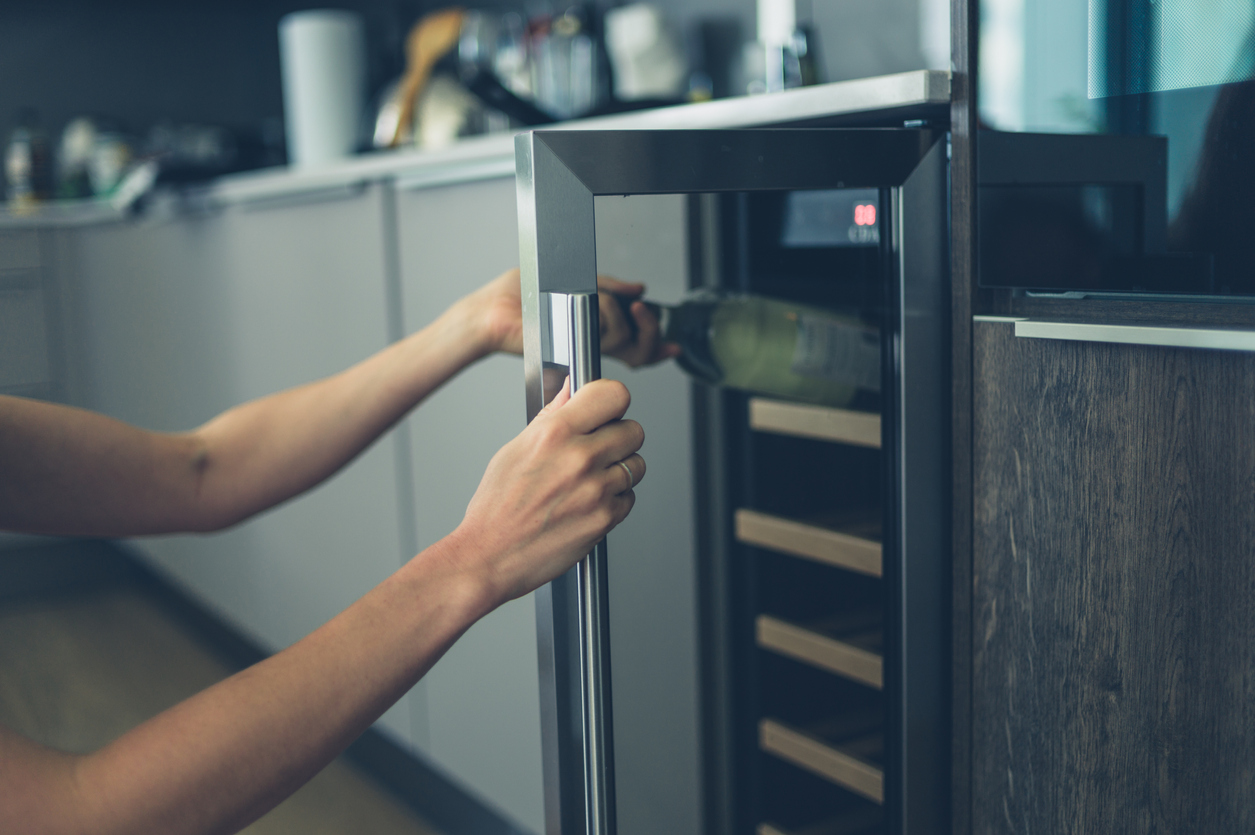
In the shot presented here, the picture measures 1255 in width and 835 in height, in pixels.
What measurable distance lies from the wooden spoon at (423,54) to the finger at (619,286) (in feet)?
3.96

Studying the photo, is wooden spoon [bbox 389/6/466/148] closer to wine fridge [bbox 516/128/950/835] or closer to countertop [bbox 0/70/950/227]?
countertop [bbox 0/70/950/227]

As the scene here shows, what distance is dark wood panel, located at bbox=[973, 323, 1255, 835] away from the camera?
0.61m

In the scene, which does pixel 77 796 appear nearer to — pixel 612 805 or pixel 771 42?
pixel 612 805

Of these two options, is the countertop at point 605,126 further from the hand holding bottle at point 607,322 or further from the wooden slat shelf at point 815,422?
the wooden slat shelf at point 815,422

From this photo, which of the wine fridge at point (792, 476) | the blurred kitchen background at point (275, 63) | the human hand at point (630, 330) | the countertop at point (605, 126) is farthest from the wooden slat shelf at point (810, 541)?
the blurred kitchen background at point (275, 63)

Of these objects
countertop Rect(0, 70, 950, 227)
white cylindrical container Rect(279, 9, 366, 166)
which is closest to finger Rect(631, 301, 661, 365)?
countertop Rect(0, 70, 950, 227)

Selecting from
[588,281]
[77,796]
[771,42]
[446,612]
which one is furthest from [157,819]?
[771,42]

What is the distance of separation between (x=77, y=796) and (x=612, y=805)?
29cm

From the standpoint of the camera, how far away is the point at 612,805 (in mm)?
644

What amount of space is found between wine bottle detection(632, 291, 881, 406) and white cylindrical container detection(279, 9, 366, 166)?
1486mm

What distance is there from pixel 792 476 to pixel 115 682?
171cm

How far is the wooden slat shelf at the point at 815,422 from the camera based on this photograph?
32.6 inches

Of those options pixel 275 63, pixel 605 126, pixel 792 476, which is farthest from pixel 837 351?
pixel 275 63

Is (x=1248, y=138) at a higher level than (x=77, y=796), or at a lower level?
higher
